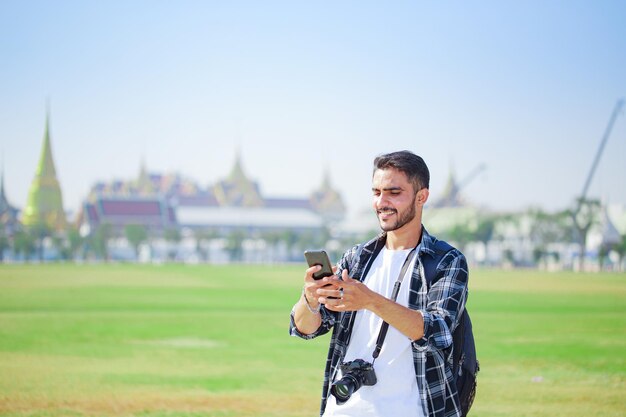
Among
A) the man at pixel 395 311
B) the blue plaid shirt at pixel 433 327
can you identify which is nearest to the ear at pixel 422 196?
the man at pixel 395 311

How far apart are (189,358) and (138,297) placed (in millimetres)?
11747

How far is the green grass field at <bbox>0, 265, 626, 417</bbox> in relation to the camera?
7.09m

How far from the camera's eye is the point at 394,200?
291 cm

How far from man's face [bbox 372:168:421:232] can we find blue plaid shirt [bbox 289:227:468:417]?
10 cm

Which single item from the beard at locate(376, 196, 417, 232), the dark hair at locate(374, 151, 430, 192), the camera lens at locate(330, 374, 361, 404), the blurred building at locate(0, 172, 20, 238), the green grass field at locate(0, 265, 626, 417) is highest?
the dark hair at locate(374, 151, 430, 192)

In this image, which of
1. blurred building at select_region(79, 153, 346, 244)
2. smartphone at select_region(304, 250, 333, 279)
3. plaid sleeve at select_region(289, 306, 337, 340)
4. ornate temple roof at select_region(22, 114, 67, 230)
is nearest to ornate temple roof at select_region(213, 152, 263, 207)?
blurred building at select_region(79, 153, 346, 244)

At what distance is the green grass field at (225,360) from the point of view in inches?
279

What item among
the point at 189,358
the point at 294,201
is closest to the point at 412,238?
the point at 189,358

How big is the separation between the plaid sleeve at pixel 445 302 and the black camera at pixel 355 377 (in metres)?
0.17

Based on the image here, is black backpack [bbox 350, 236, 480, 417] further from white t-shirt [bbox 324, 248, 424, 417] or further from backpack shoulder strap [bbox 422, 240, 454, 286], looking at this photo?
white t-shirt [bbox 324, 248, 424, 417]

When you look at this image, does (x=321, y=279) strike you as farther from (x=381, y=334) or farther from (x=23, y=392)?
(x=23, y=392)

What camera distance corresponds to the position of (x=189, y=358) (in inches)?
396

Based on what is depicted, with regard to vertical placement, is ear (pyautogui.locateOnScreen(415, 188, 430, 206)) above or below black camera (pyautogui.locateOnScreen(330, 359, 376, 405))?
above

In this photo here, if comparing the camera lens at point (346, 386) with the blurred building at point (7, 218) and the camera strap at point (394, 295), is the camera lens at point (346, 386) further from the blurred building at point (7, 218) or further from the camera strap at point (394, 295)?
the blurred building at point (7, 218)
